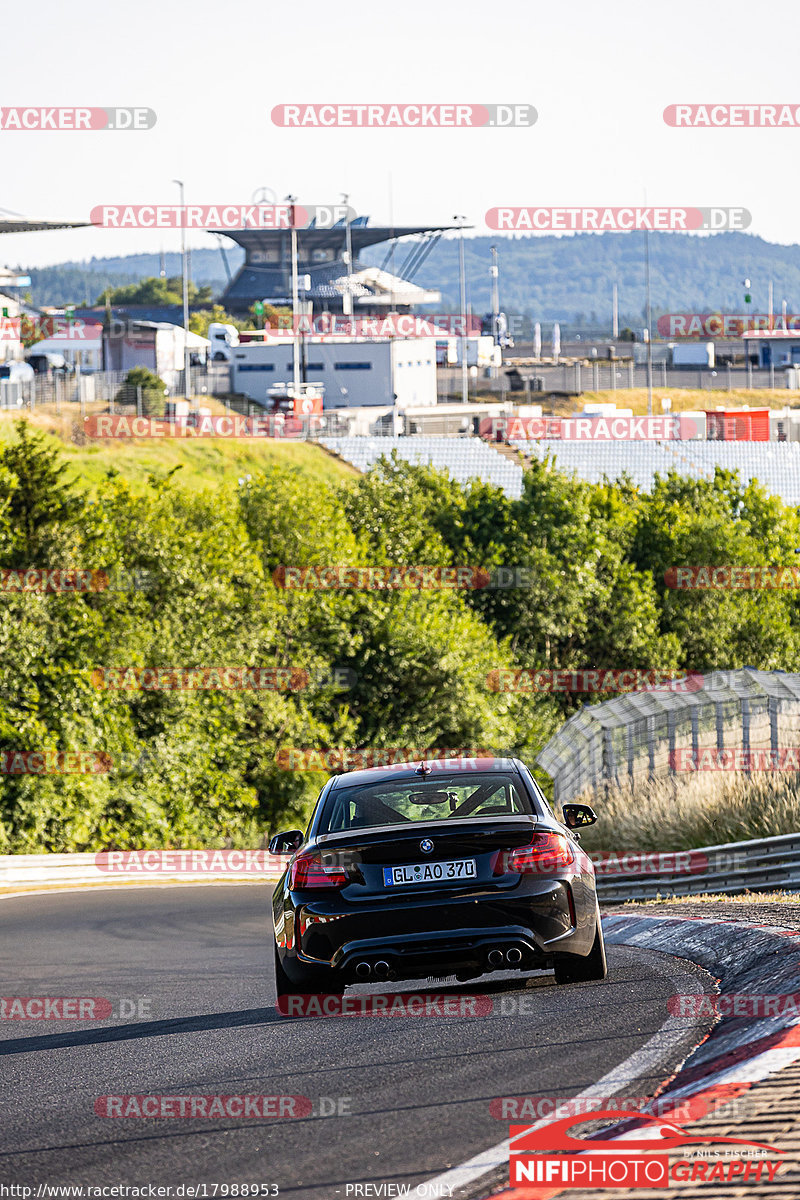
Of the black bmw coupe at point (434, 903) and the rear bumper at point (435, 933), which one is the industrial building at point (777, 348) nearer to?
the black bmw coupe at point (434, 903)

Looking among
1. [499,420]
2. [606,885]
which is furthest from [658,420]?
[606,885]

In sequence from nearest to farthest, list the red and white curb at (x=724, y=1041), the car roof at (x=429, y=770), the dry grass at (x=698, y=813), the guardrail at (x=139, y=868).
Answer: the red and white curb at (x=724, y=1041) < the car roof at (x=429, y=770) < the dry grass at (x=698, y=813) < the guardrail at (x=139, y=868)

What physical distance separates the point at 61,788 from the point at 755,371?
101637mm

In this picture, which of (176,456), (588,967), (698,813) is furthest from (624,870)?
(176,456)

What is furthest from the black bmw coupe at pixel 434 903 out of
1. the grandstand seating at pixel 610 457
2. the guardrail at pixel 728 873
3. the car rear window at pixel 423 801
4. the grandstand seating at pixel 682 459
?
the grandstand seating at pixel 682 459

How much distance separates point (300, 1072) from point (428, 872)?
4.32 ft

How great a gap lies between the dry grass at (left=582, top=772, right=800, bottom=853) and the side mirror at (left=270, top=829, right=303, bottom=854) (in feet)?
27.0

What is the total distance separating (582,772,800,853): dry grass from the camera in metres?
16.3

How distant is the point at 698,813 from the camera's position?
17.7m

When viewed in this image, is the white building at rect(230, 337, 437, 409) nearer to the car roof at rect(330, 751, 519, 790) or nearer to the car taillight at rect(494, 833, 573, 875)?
the car roof at rect(330, 751, 519, 790)

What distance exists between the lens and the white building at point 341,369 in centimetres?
10138

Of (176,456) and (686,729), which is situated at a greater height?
(176,456)

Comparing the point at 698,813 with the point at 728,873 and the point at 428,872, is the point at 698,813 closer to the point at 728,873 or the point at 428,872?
the point at 728,873

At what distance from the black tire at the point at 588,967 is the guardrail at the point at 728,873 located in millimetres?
5949
